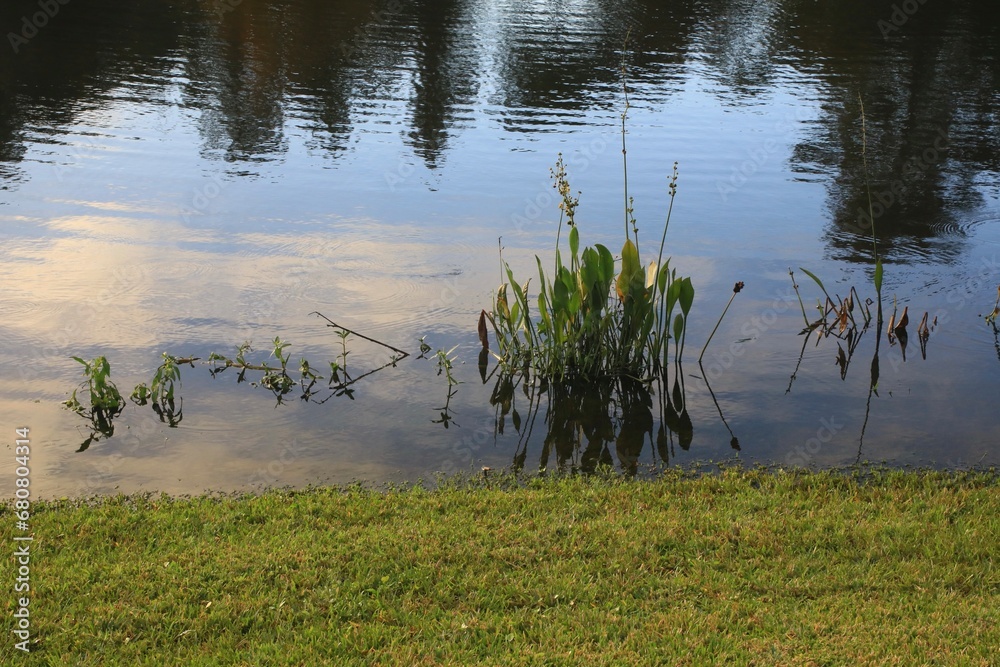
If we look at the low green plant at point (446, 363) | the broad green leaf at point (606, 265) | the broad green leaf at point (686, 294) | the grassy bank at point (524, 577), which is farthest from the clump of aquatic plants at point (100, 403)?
the broad green leaf at point (686, 294)

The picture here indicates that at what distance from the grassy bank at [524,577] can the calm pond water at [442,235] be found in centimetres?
57

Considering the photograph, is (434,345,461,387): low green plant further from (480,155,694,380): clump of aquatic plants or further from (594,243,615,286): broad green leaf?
(594,243,615,286): broad green leaf

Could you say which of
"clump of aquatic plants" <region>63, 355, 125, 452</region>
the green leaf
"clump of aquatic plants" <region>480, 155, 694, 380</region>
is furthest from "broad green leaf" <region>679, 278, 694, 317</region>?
"clump of aquatic plants" <region>63, 355, 125, 452</region>

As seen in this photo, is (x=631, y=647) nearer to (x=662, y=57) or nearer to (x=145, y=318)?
(x=145, y=318)

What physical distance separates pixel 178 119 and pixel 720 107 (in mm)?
9064

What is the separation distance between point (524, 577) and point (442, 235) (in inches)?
243

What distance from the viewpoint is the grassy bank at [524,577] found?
4168 mm

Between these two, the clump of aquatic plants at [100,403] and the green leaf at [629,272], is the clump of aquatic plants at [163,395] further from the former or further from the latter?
the green leaf at [629,272]

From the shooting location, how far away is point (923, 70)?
21.0 m

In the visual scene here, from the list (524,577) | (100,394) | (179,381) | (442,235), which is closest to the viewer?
(524,577)

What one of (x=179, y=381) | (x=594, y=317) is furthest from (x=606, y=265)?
(x=179, y=381)

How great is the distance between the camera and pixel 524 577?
4.67 meters

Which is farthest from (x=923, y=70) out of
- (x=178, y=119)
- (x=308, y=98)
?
(x=178, y=119)

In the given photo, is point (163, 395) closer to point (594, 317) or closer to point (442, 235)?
point (594, 317)
